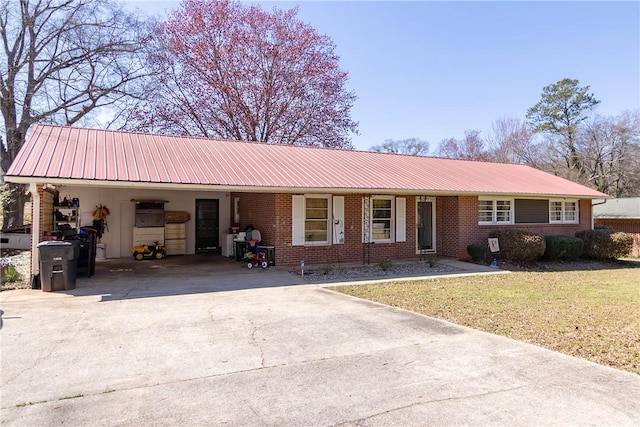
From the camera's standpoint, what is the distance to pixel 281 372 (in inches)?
170

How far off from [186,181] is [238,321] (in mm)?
4703

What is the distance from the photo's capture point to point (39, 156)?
9.45m

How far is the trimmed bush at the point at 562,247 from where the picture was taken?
14.6m

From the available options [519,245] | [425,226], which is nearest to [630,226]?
[519,245]

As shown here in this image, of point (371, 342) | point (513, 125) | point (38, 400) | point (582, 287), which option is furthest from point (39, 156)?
point (513, 125)

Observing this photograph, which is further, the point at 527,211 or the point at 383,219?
the point at 527,211

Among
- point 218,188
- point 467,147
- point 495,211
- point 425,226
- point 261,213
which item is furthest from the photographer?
point 467,147

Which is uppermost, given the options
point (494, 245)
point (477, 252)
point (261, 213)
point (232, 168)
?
point (232, 168)

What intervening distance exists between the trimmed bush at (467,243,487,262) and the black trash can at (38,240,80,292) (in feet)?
38.5

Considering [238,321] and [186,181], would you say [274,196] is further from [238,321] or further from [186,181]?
[238,321]

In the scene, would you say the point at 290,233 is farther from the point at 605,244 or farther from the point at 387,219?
the point at 605,244

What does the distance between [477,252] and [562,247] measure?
11.3 ft

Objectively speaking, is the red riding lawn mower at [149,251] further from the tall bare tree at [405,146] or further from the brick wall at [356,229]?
the tall bare tree at [405,146]

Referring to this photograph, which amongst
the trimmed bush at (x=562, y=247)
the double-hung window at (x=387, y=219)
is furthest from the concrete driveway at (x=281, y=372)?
the trimmed bush at (x=562, y=247)
